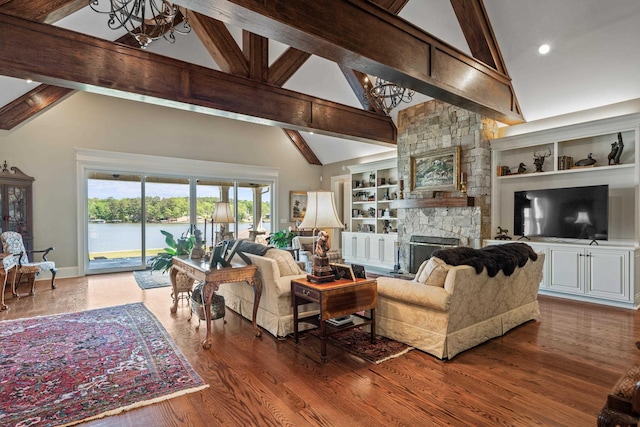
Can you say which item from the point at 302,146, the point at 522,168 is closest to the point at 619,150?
the point at 522,168

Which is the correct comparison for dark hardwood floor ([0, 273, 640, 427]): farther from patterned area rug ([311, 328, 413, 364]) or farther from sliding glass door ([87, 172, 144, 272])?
sliding glass door ([87, 172, 144, 272])

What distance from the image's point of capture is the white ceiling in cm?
412

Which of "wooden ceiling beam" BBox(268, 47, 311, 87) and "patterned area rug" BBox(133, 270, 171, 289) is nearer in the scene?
"wooden ceiling beam" BBox(268, 47, 311, 87)

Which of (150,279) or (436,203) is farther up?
(436,203)

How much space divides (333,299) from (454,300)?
3.45ft

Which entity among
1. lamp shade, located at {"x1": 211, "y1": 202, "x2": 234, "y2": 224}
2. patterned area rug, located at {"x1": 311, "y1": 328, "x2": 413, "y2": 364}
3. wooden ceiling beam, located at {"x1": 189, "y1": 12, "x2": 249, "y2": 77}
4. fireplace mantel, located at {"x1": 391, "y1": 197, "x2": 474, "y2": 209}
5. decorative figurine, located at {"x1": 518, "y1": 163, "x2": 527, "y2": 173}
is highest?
wooden ceiling beam, located at {"x1": 189, "y1": 12, "x2": 249, "y2": 77}

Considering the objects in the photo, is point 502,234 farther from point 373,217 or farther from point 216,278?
point 216,278

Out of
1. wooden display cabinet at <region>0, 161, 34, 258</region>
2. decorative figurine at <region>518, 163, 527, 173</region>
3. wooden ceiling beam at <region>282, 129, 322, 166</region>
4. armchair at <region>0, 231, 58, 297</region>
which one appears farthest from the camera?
wooden ceiling beam at <region>282, 129, 322, 166</region>

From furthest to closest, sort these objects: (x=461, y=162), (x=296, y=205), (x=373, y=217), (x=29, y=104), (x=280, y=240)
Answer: (x=296, y=205) → (x=373, y=217) → (x=280, y=240) → (x=461, y=162) → (x=29, y=104)

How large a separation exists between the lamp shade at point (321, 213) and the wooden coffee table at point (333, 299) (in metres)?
0.56

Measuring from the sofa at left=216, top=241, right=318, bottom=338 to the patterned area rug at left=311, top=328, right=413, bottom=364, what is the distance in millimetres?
359

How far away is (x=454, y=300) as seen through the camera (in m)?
2.88

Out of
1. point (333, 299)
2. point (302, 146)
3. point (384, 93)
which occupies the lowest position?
point (333, 299)

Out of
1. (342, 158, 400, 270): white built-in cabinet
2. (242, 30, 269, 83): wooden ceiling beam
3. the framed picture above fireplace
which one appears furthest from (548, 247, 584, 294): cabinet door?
(242, 30, 269, 83): wooden ceiling beam
